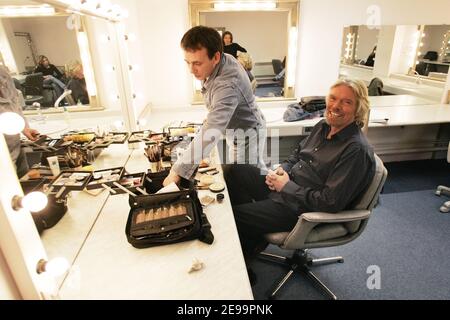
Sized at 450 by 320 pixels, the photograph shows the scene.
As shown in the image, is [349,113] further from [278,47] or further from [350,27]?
[350,27]

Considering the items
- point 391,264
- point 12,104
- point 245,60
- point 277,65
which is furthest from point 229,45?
point 391,264

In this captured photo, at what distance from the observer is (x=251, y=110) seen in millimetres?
1546

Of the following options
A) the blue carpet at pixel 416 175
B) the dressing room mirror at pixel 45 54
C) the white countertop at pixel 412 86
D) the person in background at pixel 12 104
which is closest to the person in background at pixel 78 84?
the dressing room mirror at pixel 45 54

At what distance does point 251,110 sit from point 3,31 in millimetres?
1101

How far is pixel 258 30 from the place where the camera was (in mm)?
2475

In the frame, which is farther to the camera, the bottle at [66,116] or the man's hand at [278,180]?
the man's hand at [278,180]

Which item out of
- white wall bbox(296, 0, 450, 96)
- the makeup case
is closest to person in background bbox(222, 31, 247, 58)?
white wall bbox(296, 0, 450, 96)

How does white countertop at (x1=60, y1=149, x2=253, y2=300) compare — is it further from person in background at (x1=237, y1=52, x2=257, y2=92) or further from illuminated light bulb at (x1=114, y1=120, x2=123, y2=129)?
person in background at (x1=237, y1=52, x2=257, y2=92)

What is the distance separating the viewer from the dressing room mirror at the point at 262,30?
2.38m

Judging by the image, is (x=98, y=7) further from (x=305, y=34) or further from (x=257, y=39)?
(x=305, y=34)

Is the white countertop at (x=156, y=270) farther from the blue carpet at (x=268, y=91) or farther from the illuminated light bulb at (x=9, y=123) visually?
the blue carpet at (x=268, y=91)

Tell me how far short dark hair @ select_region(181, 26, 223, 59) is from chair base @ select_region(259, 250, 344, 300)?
4.23 feet

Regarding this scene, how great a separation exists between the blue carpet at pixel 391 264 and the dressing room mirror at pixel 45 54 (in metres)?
1.44
